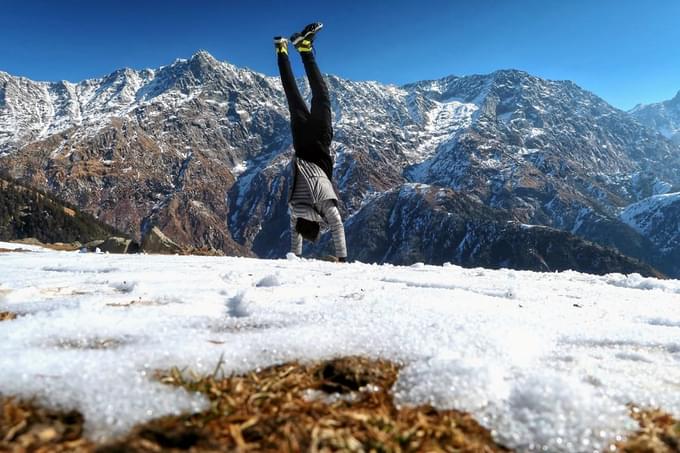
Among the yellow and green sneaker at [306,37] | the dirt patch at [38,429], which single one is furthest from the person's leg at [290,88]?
the dirt patch at [38,429]

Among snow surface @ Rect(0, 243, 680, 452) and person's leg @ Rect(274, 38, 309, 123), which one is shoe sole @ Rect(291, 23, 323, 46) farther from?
snow surface @ Rect(0, 243, 680, 452)

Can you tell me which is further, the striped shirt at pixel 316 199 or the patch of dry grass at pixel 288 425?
the striped shirt at pixel 316 199

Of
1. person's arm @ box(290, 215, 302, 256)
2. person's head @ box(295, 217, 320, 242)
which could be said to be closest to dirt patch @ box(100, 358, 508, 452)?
person's head @ box(295, 217, 320, 242)

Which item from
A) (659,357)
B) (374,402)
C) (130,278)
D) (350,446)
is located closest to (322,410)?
(374,402)

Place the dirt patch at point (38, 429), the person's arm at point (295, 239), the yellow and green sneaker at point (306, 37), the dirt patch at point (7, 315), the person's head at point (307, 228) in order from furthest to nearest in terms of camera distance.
Answer: the person's arm at point (295, 239) → the person's head at point (307, 228) → the yellow and green sneaker at point (306, 37) → the dirt patch at point (7, 315) → the dirt patch at point (38, 429)

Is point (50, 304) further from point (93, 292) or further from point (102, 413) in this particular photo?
point (102, 413)

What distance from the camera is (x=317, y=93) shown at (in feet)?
37.8

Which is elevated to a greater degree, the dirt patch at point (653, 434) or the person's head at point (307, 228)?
the person's head at point (307, 228)

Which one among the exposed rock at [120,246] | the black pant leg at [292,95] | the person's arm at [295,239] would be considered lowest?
the exposed rock at [120,246]

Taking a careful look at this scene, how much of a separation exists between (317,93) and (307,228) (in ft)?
11.1

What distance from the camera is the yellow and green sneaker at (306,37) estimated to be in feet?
36.6

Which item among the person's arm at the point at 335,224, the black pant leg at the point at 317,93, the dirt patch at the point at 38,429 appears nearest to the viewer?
the dirt patch at the point at 38,429

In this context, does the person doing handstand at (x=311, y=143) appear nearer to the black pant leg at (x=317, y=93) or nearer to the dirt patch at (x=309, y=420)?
the black pant leg at (x=317, y=93)

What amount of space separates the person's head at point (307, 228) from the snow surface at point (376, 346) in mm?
6600
